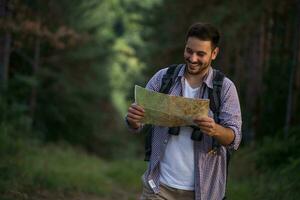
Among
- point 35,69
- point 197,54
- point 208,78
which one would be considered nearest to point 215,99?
point 208,78

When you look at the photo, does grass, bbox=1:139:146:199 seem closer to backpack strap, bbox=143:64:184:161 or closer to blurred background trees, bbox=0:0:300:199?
blurred background trees, bbox=0:0:300:199

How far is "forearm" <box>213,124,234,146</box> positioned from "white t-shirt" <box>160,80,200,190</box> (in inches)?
10.5

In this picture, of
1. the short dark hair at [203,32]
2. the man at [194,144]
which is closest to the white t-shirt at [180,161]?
the man at [194,144]

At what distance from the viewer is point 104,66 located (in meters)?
25.8

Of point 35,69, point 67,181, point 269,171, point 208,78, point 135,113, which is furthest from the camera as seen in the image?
point 35,69

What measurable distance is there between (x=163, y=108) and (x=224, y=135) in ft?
1.49

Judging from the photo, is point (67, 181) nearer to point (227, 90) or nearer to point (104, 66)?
point (227, 90)

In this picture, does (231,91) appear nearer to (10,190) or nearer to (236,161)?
(10,190)

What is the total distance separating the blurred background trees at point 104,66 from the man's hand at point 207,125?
5.31 meters

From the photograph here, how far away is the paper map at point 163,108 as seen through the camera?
404 cm

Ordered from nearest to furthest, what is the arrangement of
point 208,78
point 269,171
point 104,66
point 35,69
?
point 208,78
point 269,171
point 35,69
point 104,66

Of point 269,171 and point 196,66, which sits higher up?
point 196,66

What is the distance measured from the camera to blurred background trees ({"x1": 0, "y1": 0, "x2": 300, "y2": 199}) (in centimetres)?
1346

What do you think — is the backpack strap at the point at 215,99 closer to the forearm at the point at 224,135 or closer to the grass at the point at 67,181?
the forearm at the point at 224,135
